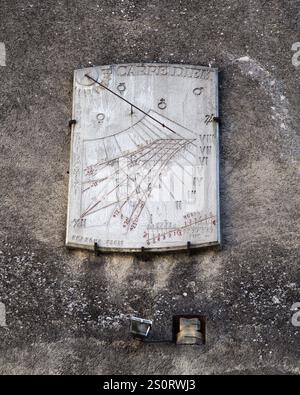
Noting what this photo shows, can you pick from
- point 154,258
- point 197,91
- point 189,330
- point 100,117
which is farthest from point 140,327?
point 197,91

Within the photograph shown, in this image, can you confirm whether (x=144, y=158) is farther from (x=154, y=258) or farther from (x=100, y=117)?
(x=154, y=258)

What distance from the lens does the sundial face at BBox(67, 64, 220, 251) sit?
424 inches

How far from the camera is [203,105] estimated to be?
36.8 feet

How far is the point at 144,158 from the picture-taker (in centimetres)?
1102

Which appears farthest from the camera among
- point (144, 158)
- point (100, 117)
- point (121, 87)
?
point (121, 87)

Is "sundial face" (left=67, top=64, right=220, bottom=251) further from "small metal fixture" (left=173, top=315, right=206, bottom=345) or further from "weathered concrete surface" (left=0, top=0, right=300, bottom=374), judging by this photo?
"small metal fixture" (left=173, top=315, right=206, bottom=345)

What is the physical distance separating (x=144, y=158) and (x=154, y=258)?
2.51ft

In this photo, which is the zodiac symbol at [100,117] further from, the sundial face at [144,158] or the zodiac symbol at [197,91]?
the zodiac symbol at [197,91]

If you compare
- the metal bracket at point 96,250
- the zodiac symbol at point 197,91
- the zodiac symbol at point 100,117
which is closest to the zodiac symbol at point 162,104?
the zodiac symbol at point 197,91

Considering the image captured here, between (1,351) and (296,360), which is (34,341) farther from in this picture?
(296,360)

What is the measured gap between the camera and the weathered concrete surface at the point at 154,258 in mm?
10445

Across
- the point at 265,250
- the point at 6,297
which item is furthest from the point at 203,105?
the point at 6,297

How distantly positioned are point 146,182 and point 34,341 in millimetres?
1429
